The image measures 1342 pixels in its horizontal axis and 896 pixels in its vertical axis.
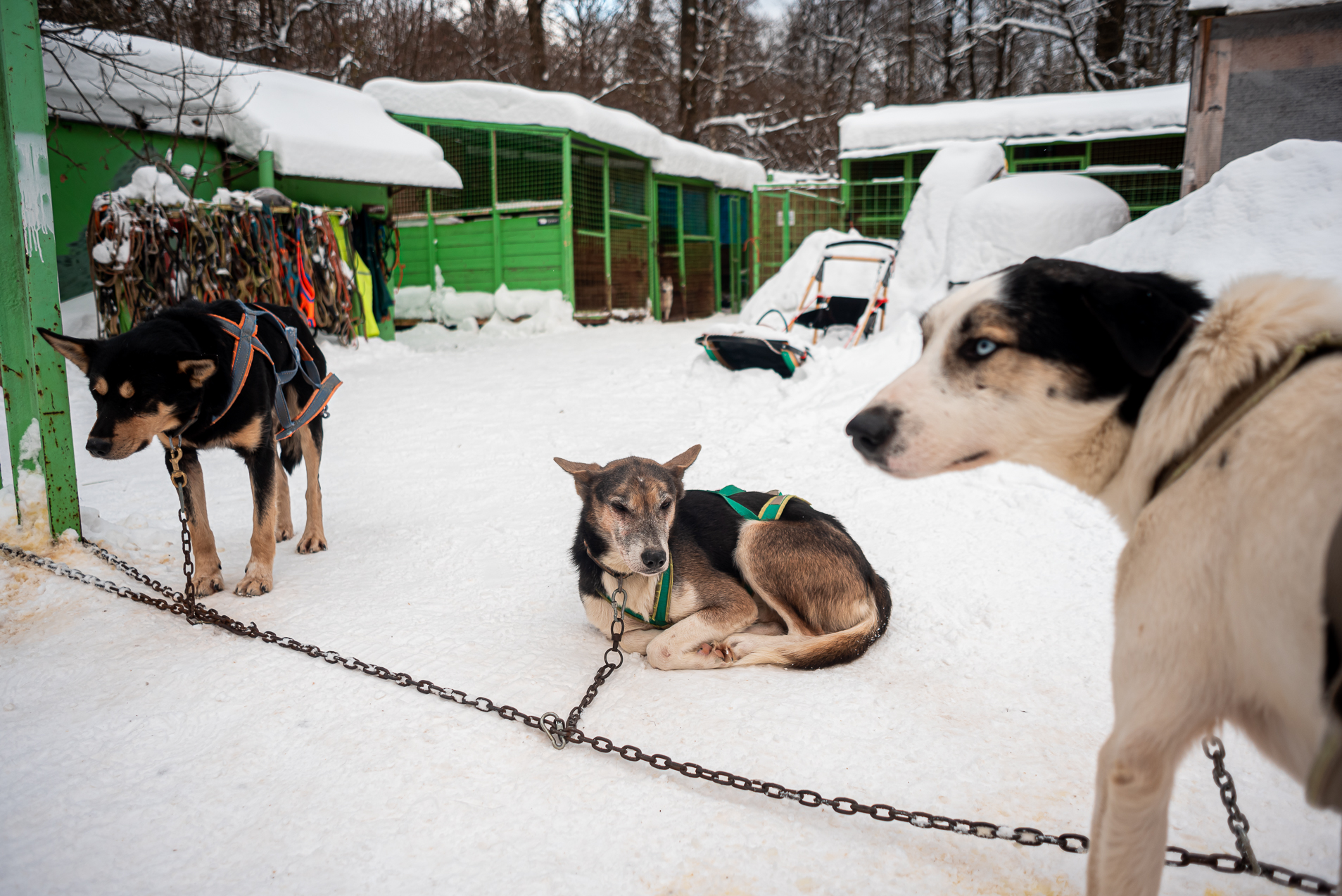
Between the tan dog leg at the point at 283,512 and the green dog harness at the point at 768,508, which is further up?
the green dog harness at the point at 768,508

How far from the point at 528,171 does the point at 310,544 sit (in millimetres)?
11147

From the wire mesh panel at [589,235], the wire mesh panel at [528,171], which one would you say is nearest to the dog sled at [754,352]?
the wire mesh panel at [589,235]

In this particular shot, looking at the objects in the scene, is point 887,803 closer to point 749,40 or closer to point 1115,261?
point 1115,261

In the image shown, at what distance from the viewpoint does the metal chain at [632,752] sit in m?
1.66

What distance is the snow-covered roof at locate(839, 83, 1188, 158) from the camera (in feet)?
45.9

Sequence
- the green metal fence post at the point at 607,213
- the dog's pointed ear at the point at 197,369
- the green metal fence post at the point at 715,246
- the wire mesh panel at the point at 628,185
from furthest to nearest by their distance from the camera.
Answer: the green metal fence post at the point at 715,246 < the wire mesh panel at the point at 628,185 < the green metal fence post at the point at 607,213 < the dog's pointed ear at the point at 197,369

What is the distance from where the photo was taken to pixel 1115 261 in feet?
17.8

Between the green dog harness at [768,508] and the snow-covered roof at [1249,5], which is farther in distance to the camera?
the snow-covered roof at [1249,5]

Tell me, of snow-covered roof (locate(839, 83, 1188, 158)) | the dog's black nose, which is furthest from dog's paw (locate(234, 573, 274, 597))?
snow-covered roof (locate(839, 83, 1188, 158))

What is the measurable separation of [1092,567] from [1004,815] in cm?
208

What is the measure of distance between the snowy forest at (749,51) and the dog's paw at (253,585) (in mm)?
15759

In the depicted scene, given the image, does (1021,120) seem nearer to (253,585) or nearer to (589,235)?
(589,235)

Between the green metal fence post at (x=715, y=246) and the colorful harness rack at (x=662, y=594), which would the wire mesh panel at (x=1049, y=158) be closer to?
the green metal fence post at (x=715, y=246)

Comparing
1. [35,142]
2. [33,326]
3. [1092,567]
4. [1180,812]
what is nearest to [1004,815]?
[1180,812]
